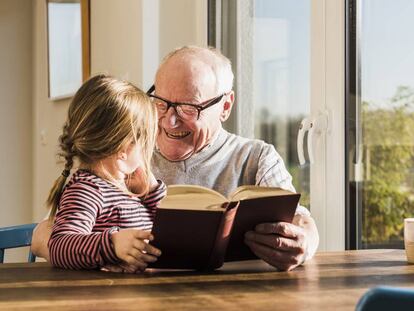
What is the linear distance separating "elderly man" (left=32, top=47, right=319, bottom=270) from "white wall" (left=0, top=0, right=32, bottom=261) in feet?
10.1

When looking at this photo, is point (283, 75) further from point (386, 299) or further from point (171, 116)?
point (386, 299)

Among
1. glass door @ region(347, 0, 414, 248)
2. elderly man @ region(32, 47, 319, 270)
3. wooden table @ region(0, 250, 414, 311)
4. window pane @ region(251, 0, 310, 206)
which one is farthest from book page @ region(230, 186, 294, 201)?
window pane @ region(251, 0, 310, 206)

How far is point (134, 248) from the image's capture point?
1.47 metres

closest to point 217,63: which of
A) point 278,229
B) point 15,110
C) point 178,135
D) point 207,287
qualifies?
point 178,135

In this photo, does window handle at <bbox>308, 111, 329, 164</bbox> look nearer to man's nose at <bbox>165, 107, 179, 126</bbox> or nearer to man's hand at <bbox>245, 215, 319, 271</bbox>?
man's nose at <bbox>165, 107, 179, 126</bbox>

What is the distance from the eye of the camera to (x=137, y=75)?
134 inches

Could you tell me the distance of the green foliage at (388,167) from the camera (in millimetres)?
2256

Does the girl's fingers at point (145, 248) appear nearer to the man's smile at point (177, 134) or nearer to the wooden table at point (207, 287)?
the wooden table at point (207, 287)

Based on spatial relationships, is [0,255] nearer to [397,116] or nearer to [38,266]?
[38,266]

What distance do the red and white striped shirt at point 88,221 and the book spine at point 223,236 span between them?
0.18 metres

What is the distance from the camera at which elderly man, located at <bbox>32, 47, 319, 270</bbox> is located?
6.85 ft

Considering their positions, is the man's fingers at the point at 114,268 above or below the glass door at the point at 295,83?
below

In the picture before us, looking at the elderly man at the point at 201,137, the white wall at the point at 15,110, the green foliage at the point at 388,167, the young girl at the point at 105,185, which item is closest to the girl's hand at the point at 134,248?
the young girl at the point at 105,185

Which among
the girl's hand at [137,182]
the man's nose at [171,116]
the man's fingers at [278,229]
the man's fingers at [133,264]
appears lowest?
the man's fingers at [133,264]
